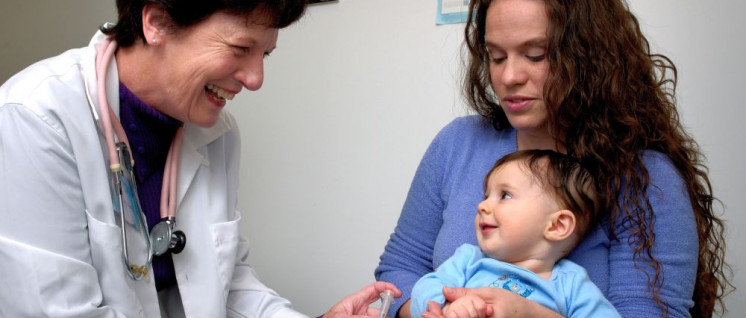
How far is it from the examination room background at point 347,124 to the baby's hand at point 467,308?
4.13 ft

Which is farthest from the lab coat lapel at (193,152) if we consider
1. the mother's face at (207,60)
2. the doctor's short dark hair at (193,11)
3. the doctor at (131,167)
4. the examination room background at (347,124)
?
the examination room background at (347,124)

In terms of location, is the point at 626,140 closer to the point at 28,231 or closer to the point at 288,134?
the point at 28,231

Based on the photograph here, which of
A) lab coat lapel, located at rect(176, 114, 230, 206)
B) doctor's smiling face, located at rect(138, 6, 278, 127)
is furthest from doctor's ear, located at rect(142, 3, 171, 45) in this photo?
lab coat lapel, located at rect(176, 114, 230, 206)

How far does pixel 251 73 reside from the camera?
1.35 m

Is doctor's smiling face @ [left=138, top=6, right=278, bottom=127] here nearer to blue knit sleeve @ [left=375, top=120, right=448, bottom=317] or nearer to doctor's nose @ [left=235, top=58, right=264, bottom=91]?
doctor's nose @ [left=235, top=58, right=264, bottom=91]

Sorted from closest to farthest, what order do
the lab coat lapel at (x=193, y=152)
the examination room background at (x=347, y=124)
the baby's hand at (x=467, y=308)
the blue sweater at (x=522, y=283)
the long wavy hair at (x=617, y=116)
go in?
the baby's hand at (x=467, y=308)
the blue sweater at (x=522, y=283)
the long wavy hair at (x=617, y=116)
the lab coat lapel at (x=193, y=152)
the examination room background at (x=347, y=124)

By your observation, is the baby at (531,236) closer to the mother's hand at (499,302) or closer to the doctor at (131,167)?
the mother's hand at (499,302)

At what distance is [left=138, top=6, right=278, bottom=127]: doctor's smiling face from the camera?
1.28 metres

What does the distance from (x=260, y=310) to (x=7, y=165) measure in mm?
676

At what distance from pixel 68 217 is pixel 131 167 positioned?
0.53ft

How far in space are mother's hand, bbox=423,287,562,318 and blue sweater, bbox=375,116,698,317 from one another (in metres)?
0.24

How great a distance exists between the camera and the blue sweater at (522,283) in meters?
1.19

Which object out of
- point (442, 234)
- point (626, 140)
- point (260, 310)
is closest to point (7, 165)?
point (260, 310)

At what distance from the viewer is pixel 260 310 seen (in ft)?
5.21
